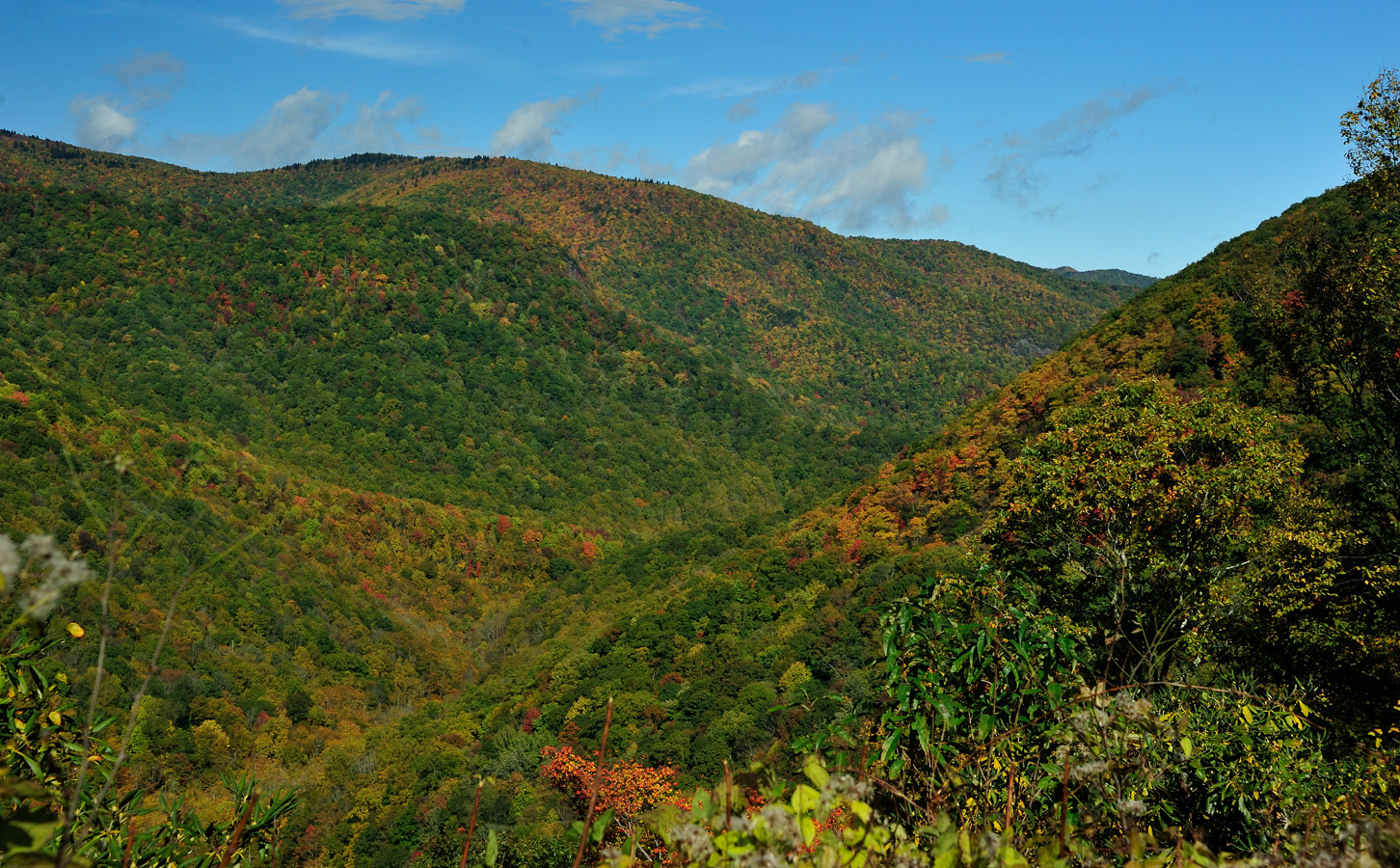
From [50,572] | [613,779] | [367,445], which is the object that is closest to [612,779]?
[613,779]

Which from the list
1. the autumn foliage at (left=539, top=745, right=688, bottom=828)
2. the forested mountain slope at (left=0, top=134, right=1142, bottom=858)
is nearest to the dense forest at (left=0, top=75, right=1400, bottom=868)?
the autumn foliage at (left=539, top=745, right=688, bottom=828)

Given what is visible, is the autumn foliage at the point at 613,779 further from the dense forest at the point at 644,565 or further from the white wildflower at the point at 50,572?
the white wildflower at the point at 50,572

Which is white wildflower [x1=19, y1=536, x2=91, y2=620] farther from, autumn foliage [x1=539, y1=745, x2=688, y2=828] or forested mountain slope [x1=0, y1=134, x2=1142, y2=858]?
forested mountain slope [x1=0, y1=134, x2=1142, y2=858]

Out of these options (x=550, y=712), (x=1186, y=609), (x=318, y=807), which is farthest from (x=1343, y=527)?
(x=318, y=807)

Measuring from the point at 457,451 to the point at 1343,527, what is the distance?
76.6 metres

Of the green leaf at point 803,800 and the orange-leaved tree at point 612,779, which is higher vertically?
the green leaf at point 803,800

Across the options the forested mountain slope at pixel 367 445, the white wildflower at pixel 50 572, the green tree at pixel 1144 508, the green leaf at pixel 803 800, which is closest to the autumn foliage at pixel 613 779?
the forested mountain slope at pixel 367 445

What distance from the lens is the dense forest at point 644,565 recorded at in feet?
12.5

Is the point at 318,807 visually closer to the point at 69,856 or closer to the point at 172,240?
the point at 69,856

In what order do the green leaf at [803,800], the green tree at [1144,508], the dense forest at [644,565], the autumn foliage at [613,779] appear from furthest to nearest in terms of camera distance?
the autumn foliage at [613,779], the green tree at [1144,508], the dense forest at [644,565], the green leaf at [803,800]

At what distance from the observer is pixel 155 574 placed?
41.1m

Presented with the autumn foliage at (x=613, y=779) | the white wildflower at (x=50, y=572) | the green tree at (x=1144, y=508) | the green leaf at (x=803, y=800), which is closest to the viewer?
the white wildflower at (x=50, y=572)

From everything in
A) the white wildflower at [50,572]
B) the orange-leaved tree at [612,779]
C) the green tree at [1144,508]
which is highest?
the white wildflower at [50,572]

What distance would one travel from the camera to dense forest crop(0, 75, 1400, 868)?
3.80m
